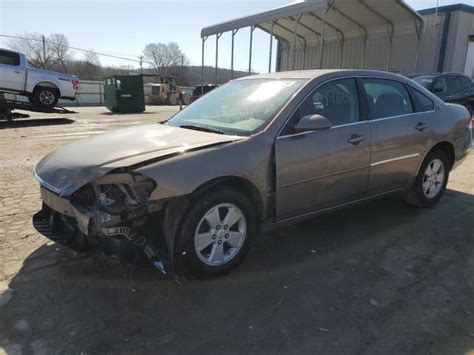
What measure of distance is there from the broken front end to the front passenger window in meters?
1.57

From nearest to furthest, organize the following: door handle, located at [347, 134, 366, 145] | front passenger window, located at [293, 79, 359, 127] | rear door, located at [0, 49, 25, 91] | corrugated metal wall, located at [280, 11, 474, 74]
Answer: front passenger window, located at [293, 79, 359, 127]
door handle, located at [347, 134, 366, 145]
rear door, located at [0, 49, 25, 91]
corrugated metal wall, located at [280, 11, 474, 74]

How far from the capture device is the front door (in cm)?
356

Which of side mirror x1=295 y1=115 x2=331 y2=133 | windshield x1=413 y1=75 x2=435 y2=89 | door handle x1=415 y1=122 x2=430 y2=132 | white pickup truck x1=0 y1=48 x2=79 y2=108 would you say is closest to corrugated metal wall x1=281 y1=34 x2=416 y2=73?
windshield x1=413 y1=75 x2=435 y2=89

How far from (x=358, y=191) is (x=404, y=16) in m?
16.9

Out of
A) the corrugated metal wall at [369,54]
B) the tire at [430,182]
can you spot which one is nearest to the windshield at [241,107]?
the tire at [430,182]

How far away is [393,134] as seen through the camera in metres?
4.39

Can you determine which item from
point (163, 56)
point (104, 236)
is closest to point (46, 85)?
point (104, 236)

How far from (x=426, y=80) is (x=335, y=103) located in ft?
33.4

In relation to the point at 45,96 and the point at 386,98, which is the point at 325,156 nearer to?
the point at 386,98

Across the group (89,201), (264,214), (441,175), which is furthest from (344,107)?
(89,201)

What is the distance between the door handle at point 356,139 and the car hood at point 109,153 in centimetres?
126

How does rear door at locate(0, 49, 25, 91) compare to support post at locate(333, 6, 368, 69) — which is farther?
support post at locate(333, 6, 368, 69)

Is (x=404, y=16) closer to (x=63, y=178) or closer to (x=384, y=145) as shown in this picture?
(x=384, y=145)

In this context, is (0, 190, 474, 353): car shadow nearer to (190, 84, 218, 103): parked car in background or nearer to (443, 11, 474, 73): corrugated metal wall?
(443, 11, 474, 73): corrugated metal wall
